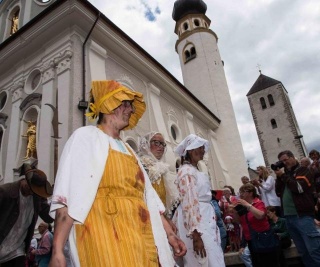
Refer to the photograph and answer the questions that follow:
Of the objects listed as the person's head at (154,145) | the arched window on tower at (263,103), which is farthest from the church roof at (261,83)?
the person's head at (154,145)

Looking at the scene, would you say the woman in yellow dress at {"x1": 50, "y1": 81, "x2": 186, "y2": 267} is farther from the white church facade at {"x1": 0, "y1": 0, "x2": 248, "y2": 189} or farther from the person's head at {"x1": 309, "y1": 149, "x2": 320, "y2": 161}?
the white church facade at {"x1": 0, "y1": 0, "x2": 248, "y2": 189}

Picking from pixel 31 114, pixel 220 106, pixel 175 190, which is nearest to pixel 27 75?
pixel 31 114

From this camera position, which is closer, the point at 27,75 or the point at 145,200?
the point at 145,200

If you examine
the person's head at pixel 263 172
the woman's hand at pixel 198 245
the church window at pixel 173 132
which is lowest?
the woman's hand at pixel 198 245

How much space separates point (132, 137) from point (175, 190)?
25.1ft

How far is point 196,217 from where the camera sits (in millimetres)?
2686

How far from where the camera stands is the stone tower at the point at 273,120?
3894 cm

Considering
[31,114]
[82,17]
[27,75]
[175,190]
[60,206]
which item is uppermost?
[82,17]

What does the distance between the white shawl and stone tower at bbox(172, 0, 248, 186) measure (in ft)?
57.3

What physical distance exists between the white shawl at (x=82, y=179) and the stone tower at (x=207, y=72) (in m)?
17.5

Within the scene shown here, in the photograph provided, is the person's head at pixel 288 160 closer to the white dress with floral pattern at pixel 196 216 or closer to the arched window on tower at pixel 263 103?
the white dress with floral pattern at pixel 196 216

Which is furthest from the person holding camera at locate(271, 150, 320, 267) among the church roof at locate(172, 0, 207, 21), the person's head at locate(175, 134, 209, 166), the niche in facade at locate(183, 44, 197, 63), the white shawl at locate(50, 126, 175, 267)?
the church roof at locate(172, 0, 207, 21)

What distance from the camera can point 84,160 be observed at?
5.17 feet

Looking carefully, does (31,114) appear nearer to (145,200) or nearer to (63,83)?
(63,83)
